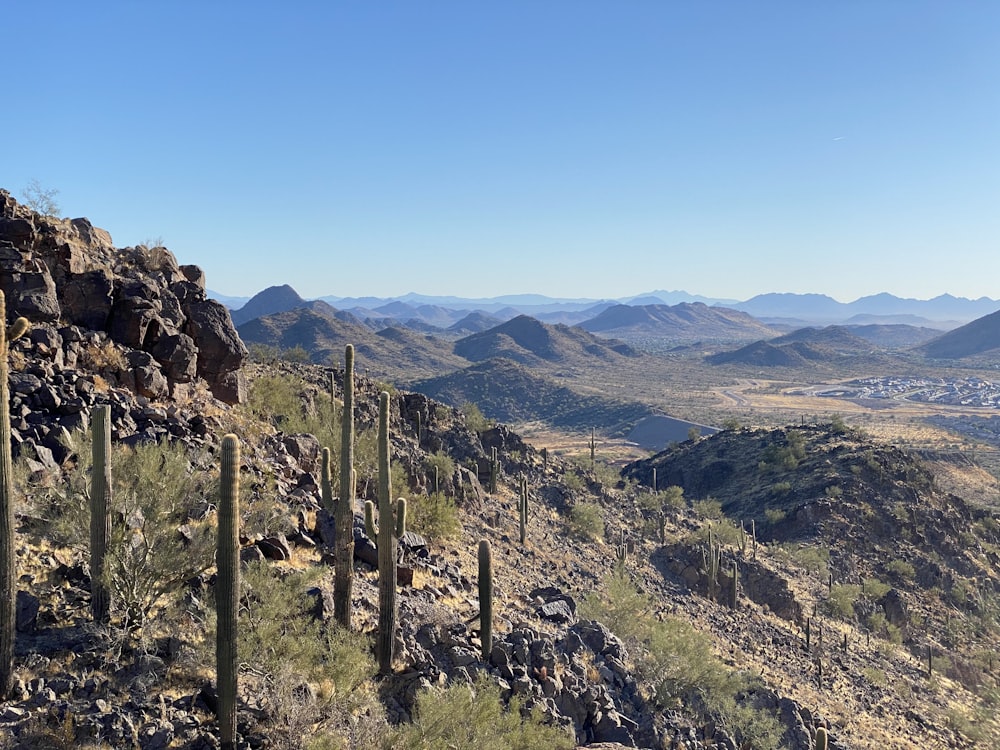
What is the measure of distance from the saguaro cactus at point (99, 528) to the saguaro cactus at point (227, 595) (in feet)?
6.92

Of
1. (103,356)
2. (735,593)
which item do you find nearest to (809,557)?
(735,593)

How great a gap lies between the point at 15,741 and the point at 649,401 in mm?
123690

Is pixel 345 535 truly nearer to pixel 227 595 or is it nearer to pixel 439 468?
pixel 227 595

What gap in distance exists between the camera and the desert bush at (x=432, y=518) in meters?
22.2

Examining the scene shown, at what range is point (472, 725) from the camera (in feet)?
36.2

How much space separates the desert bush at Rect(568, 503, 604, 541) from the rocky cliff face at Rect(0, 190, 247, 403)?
17954 millimetres

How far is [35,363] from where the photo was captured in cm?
1562

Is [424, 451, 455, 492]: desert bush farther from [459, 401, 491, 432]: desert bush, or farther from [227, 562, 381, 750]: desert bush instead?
[227, 562, 381, 750]: desert bush

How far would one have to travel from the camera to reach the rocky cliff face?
17.0 metres

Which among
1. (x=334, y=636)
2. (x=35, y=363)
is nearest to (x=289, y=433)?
(x=35, y=363)

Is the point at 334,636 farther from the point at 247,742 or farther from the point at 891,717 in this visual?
the point at 891,717

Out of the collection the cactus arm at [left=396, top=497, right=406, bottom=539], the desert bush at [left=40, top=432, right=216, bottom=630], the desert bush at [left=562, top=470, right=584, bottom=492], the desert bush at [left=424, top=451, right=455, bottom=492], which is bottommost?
the desert bush at [left=562, top=470, right=584, bottom=492]

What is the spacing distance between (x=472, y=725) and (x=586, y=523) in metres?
23.3

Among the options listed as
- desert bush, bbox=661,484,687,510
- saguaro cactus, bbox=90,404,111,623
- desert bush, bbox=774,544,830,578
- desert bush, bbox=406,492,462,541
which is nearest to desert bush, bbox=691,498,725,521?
desert bush, bbox=661,484,687,510
